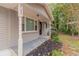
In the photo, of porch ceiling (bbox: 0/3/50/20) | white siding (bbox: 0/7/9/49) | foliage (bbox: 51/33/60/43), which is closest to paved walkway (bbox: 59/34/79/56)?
foliage (bbox: 51/33/60/43)

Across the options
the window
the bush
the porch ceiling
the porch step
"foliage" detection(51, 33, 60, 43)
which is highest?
the porch ceiling

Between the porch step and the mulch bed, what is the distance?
0.30 ft

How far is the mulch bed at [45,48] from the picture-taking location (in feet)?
17.5

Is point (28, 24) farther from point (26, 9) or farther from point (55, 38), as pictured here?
point (55, 38)

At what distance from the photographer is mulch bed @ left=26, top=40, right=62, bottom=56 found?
5.34 metres

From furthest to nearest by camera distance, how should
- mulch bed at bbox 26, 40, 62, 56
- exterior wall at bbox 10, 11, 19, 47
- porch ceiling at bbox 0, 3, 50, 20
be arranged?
exterior wall at bbox 10, 11, 19, 47
mulch bed at bbox 26, 40, 62, 56
porch ceiling at bbox 0, 3, 50, 20

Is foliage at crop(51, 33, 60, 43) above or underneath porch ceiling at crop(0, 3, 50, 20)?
underneath

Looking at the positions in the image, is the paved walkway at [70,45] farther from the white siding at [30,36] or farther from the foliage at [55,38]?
the white siding at [30,36]

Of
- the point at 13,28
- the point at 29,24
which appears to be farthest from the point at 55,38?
the point at 13,28

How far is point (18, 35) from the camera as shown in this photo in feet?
17.6

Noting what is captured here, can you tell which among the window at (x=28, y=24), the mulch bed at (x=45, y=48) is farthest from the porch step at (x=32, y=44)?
the window at (x=28, y=24)

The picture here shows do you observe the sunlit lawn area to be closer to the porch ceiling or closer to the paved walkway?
the paved walkway

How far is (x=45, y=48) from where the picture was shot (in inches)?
214

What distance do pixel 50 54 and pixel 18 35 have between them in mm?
912
